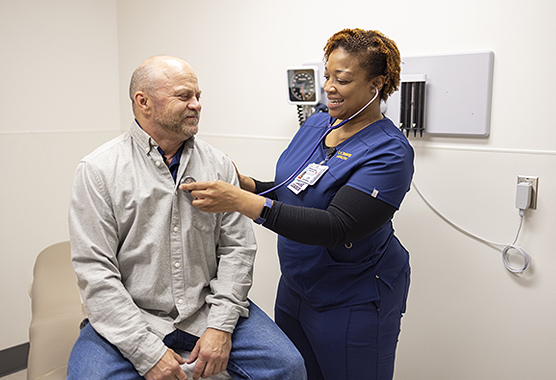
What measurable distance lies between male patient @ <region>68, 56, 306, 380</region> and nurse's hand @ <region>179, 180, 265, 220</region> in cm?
8

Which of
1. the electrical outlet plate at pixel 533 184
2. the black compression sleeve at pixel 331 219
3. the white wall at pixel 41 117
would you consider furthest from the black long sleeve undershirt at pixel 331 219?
the white wall at pixel 41 117

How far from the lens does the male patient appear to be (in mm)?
1362

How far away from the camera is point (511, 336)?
1.82 metres

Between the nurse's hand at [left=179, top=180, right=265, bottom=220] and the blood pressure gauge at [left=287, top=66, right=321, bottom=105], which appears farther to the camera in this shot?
the blood pressure gauge at [left=287, top=66, right=321, bottom=105]

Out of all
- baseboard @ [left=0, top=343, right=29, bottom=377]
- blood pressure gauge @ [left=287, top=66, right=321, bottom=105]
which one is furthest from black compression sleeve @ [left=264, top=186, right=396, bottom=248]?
baseboard @ [left=0, top=343, right=29, bottom=377]

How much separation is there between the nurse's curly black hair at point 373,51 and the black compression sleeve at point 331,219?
0.37 meters

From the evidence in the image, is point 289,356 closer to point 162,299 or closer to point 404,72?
point 162,299

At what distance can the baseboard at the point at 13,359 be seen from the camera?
102 inches

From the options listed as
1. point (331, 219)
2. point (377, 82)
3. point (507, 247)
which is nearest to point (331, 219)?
point (331, 219)

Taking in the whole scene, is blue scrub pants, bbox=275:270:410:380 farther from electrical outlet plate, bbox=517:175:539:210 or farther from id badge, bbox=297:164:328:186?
electrical outlet plate, bbox=517:175:539:210

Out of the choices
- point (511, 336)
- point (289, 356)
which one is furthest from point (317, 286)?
point (511, 336)

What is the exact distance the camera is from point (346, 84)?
4.99 ft

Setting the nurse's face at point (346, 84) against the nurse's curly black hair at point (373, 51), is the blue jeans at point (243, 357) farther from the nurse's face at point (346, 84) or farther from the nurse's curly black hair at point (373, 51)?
the nurse's curly black hair at point (373, 51)

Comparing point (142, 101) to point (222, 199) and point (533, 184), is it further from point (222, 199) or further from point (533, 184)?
point (533, 184)
